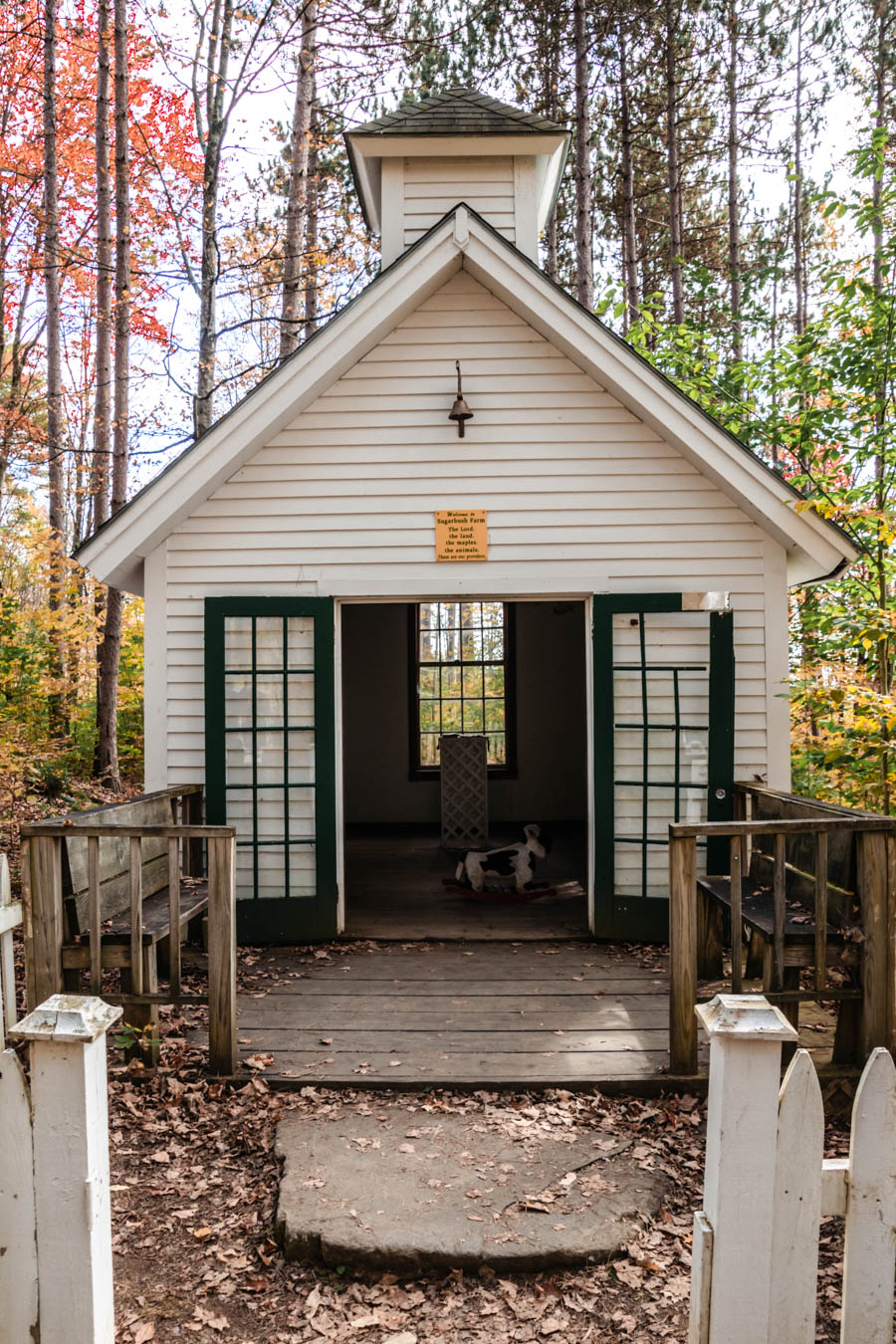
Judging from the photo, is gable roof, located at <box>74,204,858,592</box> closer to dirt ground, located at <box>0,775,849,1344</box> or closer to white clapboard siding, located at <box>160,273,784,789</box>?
white clapboard siding, located at <box>160,273,784,789</box>

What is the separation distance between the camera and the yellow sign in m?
5.89

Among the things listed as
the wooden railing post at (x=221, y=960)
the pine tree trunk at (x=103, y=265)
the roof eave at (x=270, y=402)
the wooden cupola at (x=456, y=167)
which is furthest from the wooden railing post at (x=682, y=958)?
the pine tree trunk at (x=103, y=265)

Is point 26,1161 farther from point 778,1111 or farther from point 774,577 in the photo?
point 774,577

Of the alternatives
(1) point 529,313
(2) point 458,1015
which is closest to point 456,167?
(1) point 529,313

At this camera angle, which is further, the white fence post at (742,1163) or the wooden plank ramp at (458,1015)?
the wooden plank ramp at (458,1015)

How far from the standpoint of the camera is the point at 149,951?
402 cm

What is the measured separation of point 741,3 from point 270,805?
15.1 meters

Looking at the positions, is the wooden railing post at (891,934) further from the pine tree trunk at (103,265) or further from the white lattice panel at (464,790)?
the pine tree trunk at (103,265)

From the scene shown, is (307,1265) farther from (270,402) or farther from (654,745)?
(270,402)

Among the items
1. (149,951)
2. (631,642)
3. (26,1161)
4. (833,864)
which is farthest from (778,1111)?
(631,642)

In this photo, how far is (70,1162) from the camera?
1.67m

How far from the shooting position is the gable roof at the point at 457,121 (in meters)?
6.63

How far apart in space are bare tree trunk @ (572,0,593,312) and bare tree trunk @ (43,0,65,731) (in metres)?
6.65

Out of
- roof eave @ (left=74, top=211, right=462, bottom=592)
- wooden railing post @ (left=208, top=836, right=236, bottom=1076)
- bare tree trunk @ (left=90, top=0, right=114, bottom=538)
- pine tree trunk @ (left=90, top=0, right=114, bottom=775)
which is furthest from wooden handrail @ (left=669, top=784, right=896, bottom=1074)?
bare tree trunk @ (left=90, top=0, right=114, bottom=538)
